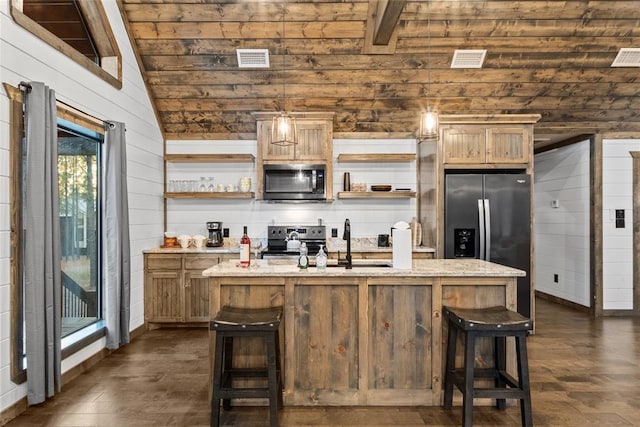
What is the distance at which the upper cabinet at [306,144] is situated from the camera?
4.84 meters

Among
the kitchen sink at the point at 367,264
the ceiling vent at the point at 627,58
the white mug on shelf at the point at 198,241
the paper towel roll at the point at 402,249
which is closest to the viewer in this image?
the paper towel roll at the point at 402,249

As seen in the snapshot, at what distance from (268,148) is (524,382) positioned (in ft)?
12.0

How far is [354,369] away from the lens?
8.84 feet

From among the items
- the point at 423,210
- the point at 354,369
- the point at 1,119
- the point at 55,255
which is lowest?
the point at 354,369

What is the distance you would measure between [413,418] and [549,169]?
5.23 meters

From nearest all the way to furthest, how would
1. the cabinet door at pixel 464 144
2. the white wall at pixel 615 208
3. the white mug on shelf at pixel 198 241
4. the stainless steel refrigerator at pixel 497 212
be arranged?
the stainless steel refrigerator at pixel 497 212
the cabinet door at pixel 464 144
the white mug on shelf at pixel 198 241
the white wall at pixel 615 208

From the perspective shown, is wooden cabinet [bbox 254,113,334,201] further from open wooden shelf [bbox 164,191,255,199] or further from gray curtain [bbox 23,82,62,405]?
gray curtain [bbox 23,82,62,405]

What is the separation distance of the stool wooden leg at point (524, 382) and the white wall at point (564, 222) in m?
3.76

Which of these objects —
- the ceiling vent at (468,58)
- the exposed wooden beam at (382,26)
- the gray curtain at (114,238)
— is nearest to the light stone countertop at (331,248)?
the gray curtain at (114,238)

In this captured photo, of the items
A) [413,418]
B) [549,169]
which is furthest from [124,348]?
[549,169]

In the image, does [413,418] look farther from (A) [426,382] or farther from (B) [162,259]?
(B) [162,259]

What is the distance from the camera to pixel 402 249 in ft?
9.04

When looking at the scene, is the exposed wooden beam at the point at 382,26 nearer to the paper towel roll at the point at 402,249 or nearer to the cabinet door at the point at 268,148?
the cabinet door at the point at 268,148

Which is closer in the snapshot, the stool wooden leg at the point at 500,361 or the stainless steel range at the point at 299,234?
the stool wooden leg at the point at 500,361
